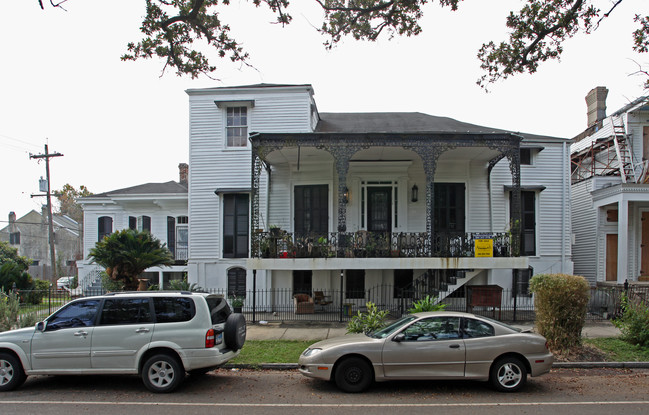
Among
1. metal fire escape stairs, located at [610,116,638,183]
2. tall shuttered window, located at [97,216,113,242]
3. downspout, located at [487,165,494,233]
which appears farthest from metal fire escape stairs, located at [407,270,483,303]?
tall shuttered window, located at [97,216,113,242]

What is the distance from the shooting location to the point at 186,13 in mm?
11016

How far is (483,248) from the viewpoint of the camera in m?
15.2

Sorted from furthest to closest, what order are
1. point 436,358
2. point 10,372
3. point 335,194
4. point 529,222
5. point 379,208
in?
point 529,222
point 379,208
point 335,194
point 10,372
point 436,358

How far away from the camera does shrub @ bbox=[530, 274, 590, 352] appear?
34.6ft

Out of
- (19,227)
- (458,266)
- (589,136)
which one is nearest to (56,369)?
(458,266)

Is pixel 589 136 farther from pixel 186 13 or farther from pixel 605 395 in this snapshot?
pixel 186 13

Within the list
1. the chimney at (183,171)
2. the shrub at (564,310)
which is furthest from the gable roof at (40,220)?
the shrub at (564,310)

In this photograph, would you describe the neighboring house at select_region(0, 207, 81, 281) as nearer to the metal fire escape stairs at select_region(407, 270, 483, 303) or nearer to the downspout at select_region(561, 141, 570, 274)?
the metal fire escape stairs at select_region(407, 270, 483, 303)

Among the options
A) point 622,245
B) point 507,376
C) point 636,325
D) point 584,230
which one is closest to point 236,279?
point 507,376

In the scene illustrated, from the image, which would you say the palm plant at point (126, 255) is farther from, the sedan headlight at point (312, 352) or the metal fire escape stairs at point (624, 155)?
the metal fire escape stairs at point (624, 155)

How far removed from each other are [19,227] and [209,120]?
143 ft

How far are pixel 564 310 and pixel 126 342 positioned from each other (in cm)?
898

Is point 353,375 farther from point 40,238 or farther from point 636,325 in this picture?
point 40,238

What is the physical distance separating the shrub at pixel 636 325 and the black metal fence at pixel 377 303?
11.9 ft
